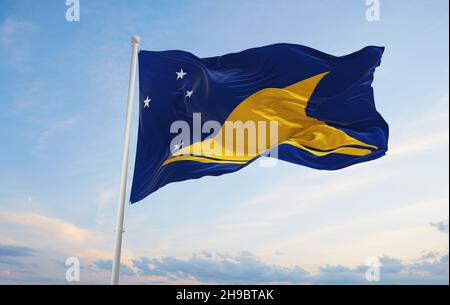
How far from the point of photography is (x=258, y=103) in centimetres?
1013

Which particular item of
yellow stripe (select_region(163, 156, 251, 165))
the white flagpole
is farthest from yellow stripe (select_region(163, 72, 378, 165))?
the white flagpole

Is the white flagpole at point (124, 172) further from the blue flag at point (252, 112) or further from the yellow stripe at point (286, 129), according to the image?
the yellow stripe at point (286, 129)

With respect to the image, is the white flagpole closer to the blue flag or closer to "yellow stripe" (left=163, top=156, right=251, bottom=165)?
the blue flag

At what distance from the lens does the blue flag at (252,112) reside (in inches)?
364

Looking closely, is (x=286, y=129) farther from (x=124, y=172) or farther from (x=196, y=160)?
(x=124, y=172)

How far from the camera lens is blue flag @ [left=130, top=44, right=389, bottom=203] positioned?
30.3 ft

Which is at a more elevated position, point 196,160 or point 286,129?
point 286,129

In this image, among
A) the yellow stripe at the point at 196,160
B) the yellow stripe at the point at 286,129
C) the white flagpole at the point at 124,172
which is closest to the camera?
the white flagpole at the point at 124,172

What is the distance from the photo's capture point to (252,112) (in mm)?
10023

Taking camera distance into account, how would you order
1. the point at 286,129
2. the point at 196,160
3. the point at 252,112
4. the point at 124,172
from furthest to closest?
the point at 252,112 → the point at 286,129 → the point at 196,160 → the point at 124,172

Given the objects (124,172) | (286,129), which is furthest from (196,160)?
(286,129)

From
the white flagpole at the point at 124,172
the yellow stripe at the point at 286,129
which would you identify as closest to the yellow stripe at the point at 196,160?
the yellow stripe at the point at 286,129
